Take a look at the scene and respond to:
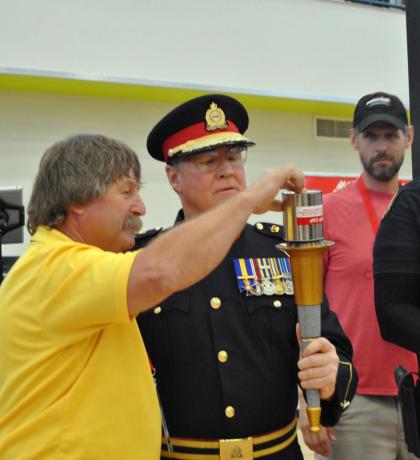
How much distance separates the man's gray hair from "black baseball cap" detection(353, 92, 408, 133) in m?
1.42

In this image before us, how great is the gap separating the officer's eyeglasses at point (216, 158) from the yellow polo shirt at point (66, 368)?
1.74 feet

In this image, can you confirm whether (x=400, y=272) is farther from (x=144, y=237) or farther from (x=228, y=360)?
(x=144, y=237)

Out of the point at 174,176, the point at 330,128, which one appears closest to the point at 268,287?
the point at 174,176

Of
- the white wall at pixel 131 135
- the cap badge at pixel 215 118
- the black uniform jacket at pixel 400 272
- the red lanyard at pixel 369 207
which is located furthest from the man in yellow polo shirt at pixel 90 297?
the white wall at pixel 131 135

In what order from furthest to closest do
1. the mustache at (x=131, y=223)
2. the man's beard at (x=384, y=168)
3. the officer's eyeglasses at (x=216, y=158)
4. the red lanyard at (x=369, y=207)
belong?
1. the man's beard at (x=384, y=168)
2. the red lanyard at (x=369, y=207)
3. the officer's eyeglasses at (x=216, y=158)
4. the mustache at (x=131, y=223)

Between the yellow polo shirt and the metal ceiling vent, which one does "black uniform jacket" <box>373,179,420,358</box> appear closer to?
the yellow polo shirt

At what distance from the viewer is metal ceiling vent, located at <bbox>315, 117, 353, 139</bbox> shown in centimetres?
696

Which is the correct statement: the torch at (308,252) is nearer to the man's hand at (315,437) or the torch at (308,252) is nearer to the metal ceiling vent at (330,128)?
the man's hand at (315,437)

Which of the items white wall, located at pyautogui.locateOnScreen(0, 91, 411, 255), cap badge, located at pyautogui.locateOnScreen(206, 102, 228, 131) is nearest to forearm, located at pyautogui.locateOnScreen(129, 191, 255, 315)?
cap badge, located at pyautogui.locateOnScreen(206, 102, 228, 131)

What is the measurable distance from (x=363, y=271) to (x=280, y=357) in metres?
0.83

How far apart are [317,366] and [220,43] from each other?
17.9 ft

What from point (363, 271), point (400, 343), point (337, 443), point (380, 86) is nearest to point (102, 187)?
point (400, 343)

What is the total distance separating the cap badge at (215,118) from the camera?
173 centimetres

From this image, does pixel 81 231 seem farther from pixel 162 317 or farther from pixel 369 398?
pixel 369 398
